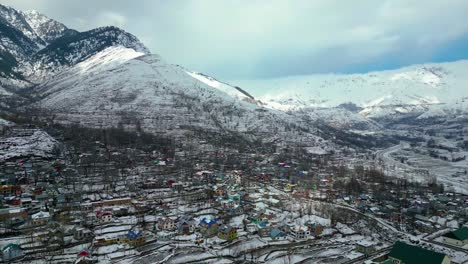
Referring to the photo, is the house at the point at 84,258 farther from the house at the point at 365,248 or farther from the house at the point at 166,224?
the house at the point at 365,248

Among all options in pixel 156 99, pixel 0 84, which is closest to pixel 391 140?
pixel 156 99

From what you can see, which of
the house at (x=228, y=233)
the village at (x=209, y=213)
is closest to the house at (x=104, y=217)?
the village at (x=209, y=213)

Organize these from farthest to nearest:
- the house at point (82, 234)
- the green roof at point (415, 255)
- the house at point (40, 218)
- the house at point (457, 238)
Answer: the house at point (40, 218), the house at point (457, 238), the house at point (82, 234), the green roof at point (415, 255)

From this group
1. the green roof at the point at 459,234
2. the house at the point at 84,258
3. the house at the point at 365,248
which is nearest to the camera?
the house at the point at 84,258

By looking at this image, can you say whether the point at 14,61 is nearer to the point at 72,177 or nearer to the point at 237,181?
the point at 72,177

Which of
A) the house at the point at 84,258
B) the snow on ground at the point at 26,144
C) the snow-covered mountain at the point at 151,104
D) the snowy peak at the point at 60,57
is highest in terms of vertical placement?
the snowy peak at the point at 60,57

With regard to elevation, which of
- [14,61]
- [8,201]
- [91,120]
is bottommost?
[8,201]

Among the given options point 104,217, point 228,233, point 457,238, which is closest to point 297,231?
point 228,233
